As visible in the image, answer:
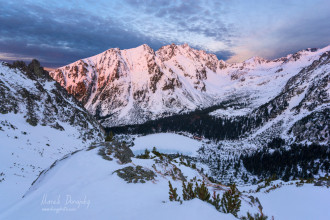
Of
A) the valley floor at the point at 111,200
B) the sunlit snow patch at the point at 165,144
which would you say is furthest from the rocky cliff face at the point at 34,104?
the valley floor at the point at 111,200

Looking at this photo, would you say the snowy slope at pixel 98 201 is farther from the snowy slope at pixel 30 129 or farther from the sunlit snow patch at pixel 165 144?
the sunlit snow patch at pixel 165 144

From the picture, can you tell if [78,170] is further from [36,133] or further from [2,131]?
[36,133]

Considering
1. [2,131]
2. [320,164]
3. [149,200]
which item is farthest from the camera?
[320,164]

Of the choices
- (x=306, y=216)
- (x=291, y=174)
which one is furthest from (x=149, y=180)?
(x=291, y=174)

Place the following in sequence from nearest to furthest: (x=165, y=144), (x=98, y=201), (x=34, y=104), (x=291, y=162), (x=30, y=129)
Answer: (x=98, y=201) < (x=30, y=129) < (x=34, y=104) < (x=291, y=162) < (x=165, y=144)

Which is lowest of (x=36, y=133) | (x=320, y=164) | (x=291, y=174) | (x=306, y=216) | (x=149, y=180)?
(x=291, y=174)

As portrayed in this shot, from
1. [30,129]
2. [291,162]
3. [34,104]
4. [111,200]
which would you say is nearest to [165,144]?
[34,104]

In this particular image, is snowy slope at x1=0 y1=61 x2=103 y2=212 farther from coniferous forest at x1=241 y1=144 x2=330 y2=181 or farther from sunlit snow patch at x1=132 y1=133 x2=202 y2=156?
coniferous forest at x1=241 y1=144 x2=330 y2=181

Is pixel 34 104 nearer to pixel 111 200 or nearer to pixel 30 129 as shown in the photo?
pixel 30 129

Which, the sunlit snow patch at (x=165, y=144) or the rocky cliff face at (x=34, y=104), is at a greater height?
the rocky cliff face at (x=34, y=104)
